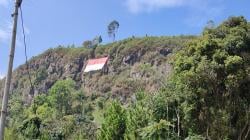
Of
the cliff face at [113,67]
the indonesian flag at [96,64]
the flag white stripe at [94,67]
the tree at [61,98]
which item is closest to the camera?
the tree at [61,98]

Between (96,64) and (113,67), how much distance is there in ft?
17.4

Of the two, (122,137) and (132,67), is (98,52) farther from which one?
(122,137)

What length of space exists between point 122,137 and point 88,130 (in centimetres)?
1824

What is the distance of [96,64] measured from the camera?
11556 centimetres

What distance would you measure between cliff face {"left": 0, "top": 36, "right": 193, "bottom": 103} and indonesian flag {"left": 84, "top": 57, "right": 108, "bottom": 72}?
1240 millimetres

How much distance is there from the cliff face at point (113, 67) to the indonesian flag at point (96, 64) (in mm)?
1240

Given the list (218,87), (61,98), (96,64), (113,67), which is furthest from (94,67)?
(218,87)

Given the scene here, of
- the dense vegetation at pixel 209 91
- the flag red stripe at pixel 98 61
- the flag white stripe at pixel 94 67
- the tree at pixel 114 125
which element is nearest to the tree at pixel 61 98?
the flag white stripe at pixel 94 67

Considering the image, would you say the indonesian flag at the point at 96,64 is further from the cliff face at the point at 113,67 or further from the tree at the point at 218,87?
the tree at the point at 218,87

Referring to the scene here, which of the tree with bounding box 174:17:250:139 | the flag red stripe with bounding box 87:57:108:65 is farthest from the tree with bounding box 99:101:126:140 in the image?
the flag red stripe with bounding box 87:57:108:65

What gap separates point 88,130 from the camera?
56.0 metres

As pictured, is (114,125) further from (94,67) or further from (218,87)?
(94,67)

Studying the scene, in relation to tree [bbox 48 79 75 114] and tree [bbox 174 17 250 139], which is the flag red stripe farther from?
tree [bbox 174 17 250 139]

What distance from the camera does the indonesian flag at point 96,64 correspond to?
373 feet
